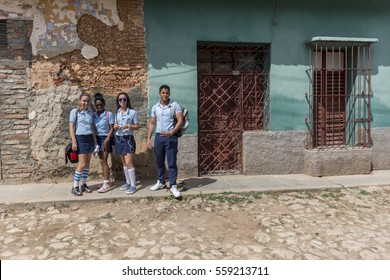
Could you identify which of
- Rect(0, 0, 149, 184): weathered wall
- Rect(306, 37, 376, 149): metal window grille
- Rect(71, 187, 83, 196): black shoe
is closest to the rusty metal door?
Rect(306, 37, 376, 149): metal window grille

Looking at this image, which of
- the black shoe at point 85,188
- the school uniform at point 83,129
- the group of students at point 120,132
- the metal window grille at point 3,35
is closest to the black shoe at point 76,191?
the group of students at point 120,132

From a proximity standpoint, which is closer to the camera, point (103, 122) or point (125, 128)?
point (125, 128)

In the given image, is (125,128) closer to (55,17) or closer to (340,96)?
(55,17)

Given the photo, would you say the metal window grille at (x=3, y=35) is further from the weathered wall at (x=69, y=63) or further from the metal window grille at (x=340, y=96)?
the metal window grille at (x=340, y=96)

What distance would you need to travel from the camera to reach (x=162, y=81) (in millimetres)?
5738

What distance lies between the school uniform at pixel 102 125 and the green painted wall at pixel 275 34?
0.99 meters

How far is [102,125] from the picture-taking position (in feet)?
16.4

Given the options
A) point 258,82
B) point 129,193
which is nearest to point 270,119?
point 258,82

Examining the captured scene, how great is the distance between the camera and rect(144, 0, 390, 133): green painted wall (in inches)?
225

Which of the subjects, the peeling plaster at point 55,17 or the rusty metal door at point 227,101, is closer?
the peeling plaster at point 55,17

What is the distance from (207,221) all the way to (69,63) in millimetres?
3625

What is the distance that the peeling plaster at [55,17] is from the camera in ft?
17.5

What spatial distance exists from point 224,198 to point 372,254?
7.02ft

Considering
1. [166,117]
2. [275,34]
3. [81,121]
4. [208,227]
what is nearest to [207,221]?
[208,227]
